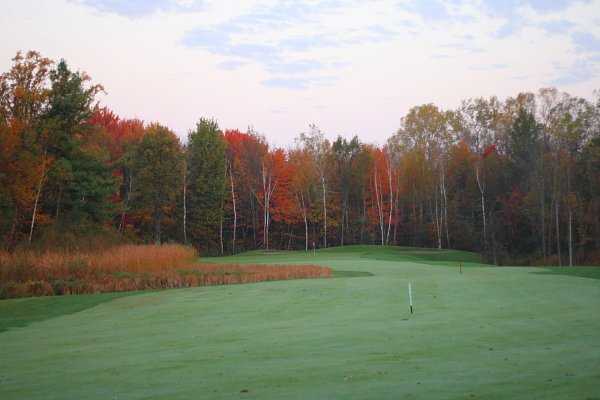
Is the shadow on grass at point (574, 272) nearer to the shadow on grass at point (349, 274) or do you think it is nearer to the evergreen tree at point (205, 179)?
the shadow on grass at point (349, 274)

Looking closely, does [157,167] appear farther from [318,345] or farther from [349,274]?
[318,345]

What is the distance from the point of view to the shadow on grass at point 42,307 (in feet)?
63.4

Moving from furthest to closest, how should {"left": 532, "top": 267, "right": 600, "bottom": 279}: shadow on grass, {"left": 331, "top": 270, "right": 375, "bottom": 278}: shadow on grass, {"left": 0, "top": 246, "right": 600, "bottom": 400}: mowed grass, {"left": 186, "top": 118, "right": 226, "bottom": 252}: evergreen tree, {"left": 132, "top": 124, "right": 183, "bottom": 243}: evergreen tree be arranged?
{"left": 186, "top": 118, "right": 226, "bottom": 252}: evergreen tree
{"left": 132, "top": 124, "right": 183, "bottom": 243}: evergreen tree
{"left": 331, "top": 270, "right": 375, "bottom": 278}: shadow on grass
{"left": 532, "top": 267, "right": 600, "bottom": 279}: shadow on grass
{"left": 0, "top": 246, "right": 600, "bottom": 400}: mowed grass

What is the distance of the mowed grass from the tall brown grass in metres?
5.35

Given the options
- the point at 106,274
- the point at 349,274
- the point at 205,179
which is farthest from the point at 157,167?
the point at 349,274

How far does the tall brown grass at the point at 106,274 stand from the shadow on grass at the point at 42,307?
211 cm

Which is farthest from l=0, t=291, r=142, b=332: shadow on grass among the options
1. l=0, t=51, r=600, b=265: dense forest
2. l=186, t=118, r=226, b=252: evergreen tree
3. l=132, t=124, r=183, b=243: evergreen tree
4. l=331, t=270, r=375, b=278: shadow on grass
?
l=186, t=118, r=226, b=252: evergreen tree

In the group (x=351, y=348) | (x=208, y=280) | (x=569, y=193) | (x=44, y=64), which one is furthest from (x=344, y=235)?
(x=351, y=348)

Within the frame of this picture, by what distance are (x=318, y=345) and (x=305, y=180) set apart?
6006 cm

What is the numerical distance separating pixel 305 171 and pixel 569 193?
2800cm

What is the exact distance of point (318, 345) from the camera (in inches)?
457

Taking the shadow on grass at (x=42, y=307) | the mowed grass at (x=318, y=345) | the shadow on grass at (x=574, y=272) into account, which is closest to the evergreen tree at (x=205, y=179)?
the shadow on grass at (x=574, y=272)

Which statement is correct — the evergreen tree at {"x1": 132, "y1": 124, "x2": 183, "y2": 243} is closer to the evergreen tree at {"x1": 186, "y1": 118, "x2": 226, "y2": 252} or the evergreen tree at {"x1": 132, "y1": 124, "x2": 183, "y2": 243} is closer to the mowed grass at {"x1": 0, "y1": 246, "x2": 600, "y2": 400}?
the evergreen tree at {"x1": 186, "y1": 118, "x2": 226, "y2": 252}

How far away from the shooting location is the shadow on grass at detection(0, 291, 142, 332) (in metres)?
19.3
